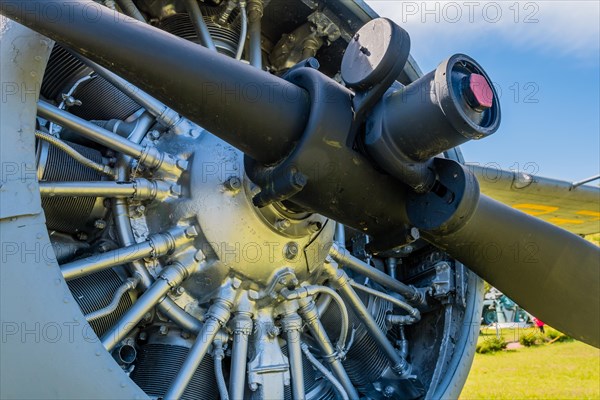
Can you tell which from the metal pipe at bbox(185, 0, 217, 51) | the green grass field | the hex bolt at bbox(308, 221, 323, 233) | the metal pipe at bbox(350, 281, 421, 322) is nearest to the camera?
the hex bolt at bbox(308, 221, 323, 233)

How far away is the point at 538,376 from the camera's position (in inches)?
529

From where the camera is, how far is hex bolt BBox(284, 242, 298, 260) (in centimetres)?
375

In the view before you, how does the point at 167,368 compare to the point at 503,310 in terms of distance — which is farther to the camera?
the point at 503,310

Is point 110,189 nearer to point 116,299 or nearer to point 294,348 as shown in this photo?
point 116,299

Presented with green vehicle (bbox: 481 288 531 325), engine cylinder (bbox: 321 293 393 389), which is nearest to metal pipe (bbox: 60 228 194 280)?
engine cylinder (bbox: 321 293 393 389)

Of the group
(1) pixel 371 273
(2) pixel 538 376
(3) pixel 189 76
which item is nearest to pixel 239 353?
(1) pixel 371 273

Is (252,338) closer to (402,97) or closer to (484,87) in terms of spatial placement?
(402,97)

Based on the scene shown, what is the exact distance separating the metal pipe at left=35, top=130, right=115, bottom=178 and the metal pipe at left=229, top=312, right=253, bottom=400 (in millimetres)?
1236

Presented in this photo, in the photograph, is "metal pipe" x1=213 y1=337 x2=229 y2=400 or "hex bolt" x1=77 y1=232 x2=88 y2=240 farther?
"hex bolt" x1=77 y1=232 x2=88 y2=240

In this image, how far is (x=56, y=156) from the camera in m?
3.50

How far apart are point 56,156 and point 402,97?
2177mm

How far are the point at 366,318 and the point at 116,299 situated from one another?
1939mm

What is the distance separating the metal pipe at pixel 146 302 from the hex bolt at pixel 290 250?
2.01ft

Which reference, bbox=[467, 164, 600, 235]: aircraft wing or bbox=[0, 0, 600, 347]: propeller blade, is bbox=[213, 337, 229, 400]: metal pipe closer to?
bbox=[0, 0, 600, 347]: propeller blade
